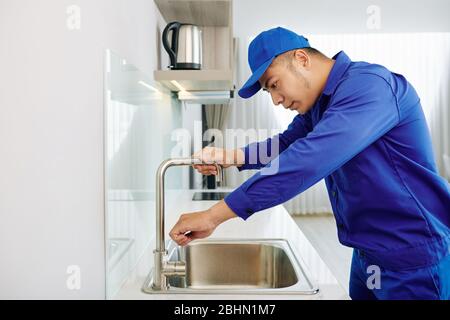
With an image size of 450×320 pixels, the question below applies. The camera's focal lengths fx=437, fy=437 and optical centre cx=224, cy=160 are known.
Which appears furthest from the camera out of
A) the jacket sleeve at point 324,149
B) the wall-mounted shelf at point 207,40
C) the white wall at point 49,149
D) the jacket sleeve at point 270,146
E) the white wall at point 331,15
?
the white wall at point 331,15

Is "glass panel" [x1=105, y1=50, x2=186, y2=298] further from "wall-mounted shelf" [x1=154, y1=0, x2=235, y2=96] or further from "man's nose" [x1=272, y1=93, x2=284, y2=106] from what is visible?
"man's nose" [x1=272, y1=93, x2=284, y2=106]

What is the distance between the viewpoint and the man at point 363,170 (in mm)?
911

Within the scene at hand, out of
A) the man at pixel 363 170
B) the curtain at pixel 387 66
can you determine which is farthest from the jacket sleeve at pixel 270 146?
the curtain at pixel 387 66

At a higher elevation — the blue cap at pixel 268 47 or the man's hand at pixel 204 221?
the blue cap at pixel 268 47

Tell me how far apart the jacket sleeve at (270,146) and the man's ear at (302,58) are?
353 millimetres

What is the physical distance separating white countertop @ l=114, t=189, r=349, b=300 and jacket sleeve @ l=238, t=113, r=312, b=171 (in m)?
0.33

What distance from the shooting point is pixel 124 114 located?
1220 millimetres

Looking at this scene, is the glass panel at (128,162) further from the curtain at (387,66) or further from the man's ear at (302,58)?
the curtain at (387,66)

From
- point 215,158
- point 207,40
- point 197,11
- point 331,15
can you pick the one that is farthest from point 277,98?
point 331,15

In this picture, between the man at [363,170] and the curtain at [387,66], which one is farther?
the curtain at [387,66]

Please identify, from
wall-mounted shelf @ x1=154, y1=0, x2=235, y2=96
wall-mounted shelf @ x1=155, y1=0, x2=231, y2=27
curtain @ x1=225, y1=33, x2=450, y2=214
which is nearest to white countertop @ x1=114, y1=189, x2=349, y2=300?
wall-mounted shelf @ x1=154, y1=0, x2=235, y2=96

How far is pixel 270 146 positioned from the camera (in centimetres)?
151

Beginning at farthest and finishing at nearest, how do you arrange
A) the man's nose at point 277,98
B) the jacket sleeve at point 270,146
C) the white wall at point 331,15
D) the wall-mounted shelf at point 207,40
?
the white wall at point 331,15 < the wall-mounted shelf at point 207,40 < the jacket sleeve at point 270,146 < the man's nose at point 277,98
